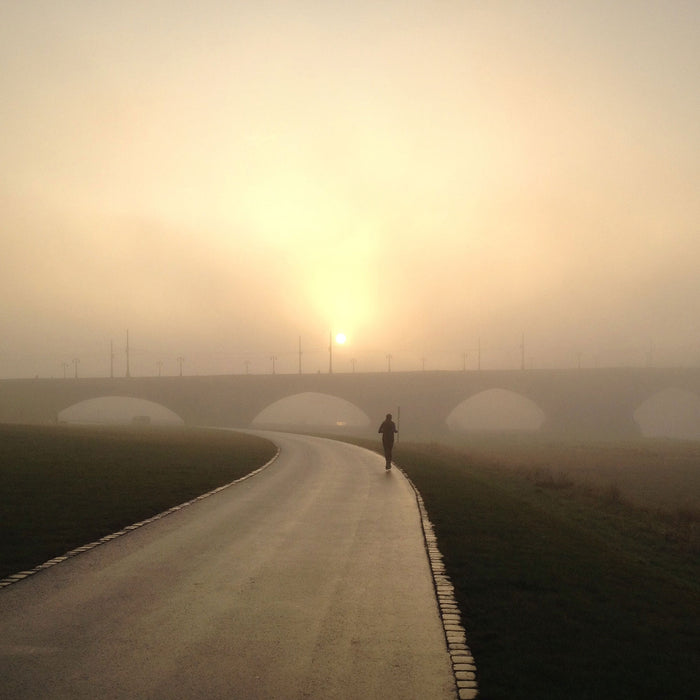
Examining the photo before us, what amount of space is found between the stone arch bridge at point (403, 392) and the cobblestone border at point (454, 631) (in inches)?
4109

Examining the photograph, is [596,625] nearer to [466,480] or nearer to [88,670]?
[88,670]

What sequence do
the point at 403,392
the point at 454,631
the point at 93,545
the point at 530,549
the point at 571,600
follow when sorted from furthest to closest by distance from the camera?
1. the point at 403,392
2. the point at 530,549
3. the point at 93,545
4. the point at 571,600
5. the point at 454,631

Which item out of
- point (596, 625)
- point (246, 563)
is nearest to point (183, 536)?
point (246, 563)

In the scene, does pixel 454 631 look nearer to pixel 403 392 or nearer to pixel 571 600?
pixel 571 600

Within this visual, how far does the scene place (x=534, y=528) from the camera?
48.7 ft

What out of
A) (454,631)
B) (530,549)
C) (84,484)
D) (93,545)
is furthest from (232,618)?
(84,484)

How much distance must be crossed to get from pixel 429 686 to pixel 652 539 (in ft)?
41.5

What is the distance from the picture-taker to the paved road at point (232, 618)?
570 cm

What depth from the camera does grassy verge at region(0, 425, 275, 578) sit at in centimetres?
1195

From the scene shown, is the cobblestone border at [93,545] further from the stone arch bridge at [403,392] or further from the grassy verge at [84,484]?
the stone arch bridge at [403,392]

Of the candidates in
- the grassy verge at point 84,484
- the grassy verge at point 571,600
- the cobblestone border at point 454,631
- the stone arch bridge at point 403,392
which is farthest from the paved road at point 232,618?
the stone arch bridge at point 403,392

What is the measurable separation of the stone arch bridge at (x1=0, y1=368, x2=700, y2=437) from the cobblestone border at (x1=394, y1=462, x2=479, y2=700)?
104 m

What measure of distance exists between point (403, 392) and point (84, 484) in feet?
328

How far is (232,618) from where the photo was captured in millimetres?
7492
